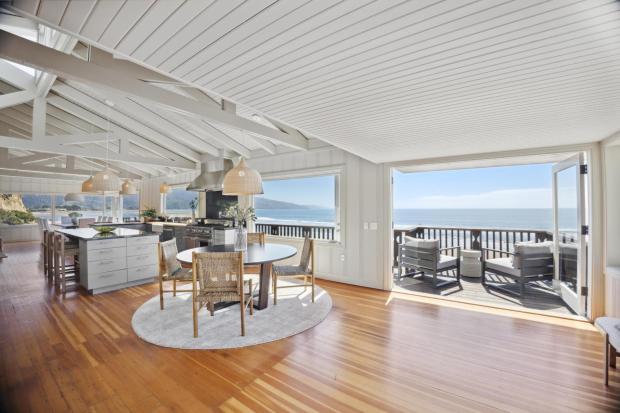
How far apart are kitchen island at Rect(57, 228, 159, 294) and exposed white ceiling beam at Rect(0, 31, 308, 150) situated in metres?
2.62

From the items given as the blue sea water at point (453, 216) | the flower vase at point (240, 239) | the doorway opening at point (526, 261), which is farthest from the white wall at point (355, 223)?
the blue sea water at point (453, 216)

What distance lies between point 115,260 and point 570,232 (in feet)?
22.0

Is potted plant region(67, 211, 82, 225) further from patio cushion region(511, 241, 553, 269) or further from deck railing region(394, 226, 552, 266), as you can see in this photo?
patio cushion region(511, 241, 553, 269)

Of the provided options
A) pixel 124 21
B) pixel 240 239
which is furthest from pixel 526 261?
pixel 124 21

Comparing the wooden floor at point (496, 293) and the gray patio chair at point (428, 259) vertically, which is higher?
the gray patio chair at point (428, 259)

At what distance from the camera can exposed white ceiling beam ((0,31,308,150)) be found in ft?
6.59

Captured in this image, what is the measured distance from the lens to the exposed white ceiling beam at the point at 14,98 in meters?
4.17

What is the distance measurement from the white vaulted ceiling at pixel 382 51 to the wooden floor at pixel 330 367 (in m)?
2.16

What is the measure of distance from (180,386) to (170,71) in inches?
89.1

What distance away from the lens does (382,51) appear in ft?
4.86

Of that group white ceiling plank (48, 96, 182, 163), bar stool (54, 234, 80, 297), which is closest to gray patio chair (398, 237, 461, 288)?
bar stool (54, 234, 80, 297)

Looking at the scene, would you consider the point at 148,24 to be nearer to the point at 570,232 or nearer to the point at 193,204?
the point at 570,232

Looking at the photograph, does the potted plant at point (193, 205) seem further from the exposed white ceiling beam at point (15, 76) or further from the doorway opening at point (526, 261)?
the doorway opening at point (526, 261)

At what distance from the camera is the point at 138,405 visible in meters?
1.82
